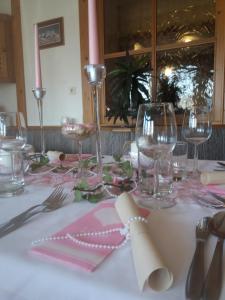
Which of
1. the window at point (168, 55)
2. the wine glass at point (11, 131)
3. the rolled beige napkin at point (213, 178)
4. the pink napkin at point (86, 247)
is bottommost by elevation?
the pink napkin at point (86, 247)

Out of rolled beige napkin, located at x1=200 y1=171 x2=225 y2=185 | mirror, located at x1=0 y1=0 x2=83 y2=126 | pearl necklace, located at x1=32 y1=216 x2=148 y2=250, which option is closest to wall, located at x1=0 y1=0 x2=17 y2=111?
mirror, located at x1=0 y1=0 x2=83 y2=126

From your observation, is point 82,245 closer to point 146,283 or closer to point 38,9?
point 146,283

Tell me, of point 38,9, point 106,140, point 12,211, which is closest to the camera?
point 12,211

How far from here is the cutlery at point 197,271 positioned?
27 cm

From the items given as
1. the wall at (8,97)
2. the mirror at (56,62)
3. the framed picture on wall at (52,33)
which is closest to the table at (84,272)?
the mirror at (56,62)

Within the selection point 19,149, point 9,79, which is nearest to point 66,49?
point 9,79

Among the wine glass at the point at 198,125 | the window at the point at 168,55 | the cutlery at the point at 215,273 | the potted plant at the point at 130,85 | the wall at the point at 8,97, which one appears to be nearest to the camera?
the cutlery at the point at 215,273

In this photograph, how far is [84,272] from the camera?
1.04 ft

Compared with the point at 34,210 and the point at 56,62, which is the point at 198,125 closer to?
the point at 34,210

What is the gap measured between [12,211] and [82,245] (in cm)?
22

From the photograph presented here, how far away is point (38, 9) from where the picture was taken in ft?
9.87

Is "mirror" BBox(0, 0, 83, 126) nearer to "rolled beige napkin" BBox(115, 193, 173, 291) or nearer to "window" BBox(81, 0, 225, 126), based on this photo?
"window" BBox(81, 0, 225, 126)

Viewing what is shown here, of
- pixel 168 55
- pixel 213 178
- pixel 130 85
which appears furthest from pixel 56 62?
pixel 213 178

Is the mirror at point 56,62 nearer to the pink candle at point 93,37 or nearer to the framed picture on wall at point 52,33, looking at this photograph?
the framed picture on wall at point 52,33
